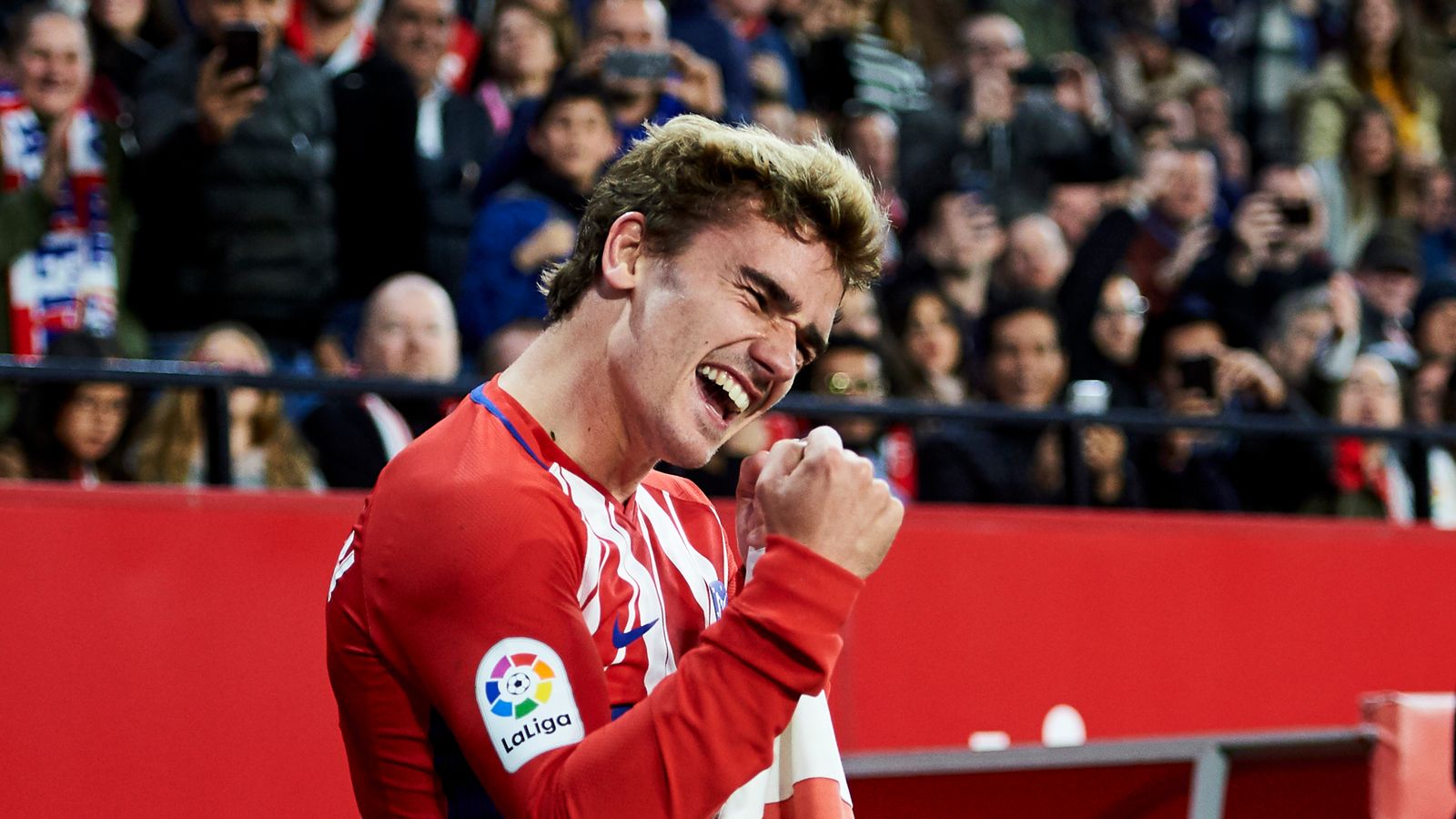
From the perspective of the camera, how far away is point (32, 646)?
411 cm

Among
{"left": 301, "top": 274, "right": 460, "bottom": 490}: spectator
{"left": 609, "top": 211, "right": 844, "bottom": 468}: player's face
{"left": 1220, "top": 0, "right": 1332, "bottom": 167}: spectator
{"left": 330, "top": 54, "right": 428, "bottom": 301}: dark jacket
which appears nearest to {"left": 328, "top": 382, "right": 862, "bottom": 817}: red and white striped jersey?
{"left": 609, "top": 211, "right": 844, "bottom": 468}: player's face

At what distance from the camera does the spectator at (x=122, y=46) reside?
5645mm

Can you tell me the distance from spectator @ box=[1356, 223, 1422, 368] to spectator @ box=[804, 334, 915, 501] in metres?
2.96

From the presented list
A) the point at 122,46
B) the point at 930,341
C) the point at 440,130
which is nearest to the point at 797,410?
the point at 930,341

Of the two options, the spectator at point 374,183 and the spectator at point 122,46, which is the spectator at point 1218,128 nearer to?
the spectator at point 374,183

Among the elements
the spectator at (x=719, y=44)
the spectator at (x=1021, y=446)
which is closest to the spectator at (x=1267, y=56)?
the spectator at (x=1021, y=446)

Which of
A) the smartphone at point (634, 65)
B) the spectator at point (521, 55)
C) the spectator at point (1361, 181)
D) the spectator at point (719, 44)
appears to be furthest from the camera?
the spectator at point (1361, 181)

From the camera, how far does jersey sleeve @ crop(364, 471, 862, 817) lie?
191cm

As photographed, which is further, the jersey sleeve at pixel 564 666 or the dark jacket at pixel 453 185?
the dark jacket at pixel 453 185

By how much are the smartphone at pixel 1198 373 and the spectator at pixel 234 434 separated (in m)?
3.34

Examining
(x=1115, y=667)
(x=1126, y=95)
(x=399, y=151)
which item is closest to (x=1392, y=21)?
(x=1126, y=95)

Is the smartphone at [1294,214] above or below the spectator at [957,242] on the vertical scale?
above

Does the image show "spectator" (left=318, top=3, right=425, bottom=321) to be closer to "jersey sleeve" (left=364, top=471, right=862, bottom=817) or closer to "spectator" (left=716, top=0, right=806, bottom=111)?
"spectator" (left=716, top=0, right=806, bottom=111)

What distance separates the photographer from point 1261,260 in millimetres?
8023
